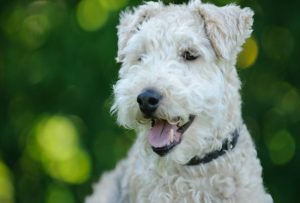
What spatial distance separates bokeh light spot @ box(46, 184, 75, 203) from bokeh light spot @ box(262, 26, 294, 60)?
2.65 meters

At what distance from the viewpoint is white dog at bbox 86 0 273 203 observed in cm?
492

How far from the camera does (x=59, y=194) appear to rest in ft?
28.9

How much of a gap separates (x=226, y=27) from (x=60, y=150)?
390cm

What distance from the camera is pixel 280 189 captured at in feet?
26.3

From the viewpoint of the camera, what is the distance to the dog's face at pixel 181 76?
4.83m

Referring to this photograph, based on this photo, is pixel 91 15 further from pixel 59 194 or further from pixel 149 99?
pixel 149 99

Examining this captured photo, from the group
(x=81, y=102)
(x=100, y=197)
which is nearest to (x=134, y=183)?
(x=100, y=197)

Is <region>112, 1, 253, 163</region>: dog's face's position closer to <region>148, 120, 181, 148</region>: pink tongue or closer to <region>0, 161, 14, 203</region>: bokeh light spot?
<region>148, 120, 181, 148</region>: pink tongue

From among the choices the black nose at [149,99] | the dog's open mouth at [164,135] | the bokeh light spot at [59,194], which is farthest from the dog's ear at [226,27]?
the bokeh light spot at [59,194]

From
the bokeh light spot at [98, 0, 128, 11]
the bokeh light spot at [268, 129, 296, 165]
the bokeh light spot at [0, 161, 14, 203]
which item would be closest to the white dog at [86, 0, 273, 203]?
the bokeh light spot at [98, 0, 128, 11]

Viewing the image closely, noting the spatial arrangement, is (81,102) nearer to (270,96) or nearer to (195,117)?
(270,96)

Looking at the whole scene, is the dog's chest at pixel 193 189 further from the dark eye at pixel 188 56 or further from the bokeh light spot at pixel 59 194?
the bokeh light spot at pixel 59 194

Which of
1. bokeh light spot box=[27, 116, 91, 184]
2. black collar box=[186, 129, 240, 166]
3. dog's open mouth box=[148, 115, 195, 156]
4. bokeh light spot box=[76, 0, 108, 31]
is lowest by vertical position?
bokeh light spot box=[27, 116, 91, 184]

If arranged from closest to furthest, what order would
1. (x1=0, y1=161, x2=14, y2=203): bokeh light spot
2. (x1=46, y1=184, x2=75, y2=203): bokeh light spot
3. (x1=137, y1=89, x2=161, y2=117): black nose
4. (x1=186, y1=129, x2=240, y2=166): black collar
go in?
(x1=137, y1=89, x2=161, y2=117): black nose < (x1=186, y1=129, x2=240, y2=166): black collar < (x1=46, y1=184, x2=75, y2=203): bokeh light spot < (x1=0, y1=161, x2=14, y2=203): bokeh light spot
